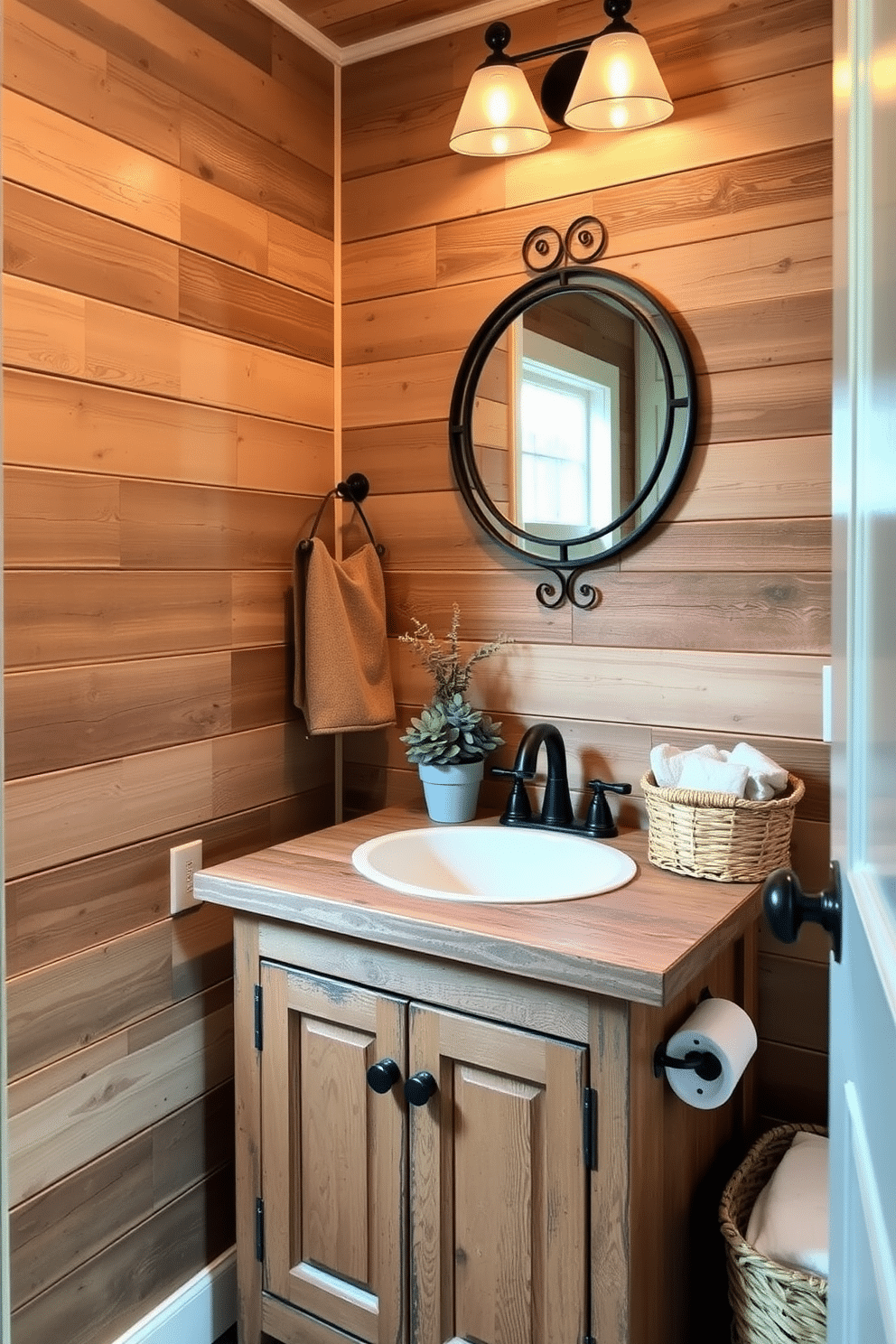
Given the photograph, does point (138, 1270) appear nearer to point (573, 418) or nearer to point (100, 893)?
point (100, 893)

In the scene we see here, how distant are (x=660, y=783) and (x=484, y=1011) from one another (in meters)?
0.47

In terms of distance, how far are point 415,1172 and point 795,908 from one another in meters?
0.84

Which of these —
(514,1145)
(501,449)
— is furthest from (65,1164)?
(501,449)

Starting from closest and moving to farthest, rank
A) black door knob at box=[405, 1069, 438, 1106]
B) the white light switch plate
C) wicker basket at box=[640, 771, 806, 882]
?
1. black door knob at box=[405, 1069, 438, 1106]
2. wicker basket at box=[640, 771, 806, 882]
3. the white light switch plate

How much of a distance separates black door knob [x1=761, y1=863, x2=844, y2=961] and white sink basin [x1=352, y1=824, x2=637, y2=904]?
78 cm

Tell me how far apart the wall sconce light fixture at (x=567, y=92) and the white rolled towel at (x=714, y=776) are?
103cm

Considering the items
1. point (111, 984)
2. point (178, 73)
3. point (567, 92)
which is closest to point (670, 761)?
point (111, 984)

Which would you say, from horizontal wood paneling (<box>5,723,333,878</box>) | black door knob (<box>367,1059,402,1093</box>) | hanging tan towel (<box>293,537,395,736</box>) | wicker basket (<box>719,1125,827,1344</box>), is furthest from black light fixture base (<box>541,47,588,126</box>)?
wicker basket (<box>719,1125,827,1344</box>)

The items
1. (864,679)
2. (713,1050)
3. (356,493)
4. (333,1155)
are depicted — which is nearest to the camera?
(864,679)

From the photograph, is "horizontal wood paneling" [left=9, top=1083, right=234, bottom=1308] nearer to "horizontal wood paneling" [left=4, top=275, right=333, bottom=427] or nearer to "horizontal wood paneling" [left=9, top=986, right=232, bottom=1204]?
"horizontal wood paneling" [left=9, top=986, right=232, bottom=1204]

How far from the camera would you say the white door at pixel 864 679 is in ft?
1.91

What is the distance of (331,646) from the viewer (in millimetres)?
1924

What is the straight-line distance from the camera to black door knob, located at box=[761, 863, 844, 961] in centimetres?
85

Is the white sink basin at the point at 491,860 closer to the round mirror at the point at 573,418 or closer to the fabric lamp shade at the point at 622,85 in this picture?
the round mirror at the point at 573,418
